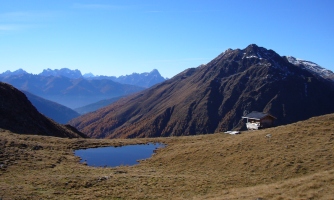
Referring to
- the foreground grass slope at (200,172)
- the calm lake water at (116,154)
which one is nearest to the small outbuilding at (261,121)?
the foreground grass slope at (200,172)

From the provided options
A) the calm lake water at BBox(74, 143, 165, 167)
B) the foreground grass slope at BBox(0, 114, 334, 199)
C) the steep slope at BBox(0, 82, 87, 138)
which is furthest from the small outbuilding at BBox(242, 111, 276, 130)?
the steep slope at BBox(0, 82, 87, 138)

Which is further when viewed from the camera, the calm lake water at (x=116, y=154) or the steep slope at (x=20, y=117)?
the steep slope at (x=20, y=117)

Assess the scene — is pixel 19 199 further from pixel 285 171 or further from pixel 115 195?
pixel 285 171

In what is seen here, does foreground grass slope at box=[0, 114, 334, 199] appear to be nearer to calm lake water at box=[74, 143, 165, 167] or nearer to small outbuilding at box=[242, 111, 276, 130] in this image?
calm lake water at box=[74, 143, 165, 167]

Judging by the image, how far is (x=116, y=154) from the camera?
169 ft

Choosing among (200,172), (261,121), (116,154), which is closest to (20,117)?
(116,154)

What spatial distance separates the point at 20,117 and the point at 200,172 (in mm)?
54784

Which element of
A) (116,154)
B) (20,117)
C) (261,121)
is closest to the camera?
(116,154)

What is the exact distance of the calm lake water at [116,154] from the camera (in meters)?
44.8

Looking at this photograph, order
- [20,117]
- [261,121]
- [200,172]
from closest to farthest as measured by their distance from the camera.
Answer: [200,172] → [261,121] → [20,117]

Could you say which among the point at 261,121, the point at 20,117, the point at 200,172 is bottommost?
the point at 200,172

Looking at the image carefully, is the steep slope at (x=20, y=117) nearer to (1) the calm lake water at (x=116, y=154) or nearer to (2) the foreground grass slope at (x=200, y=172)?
(1) the calm lake water at (x=116, y=154)

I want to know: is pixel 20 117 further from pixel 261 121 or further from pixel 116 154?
pixel 261 121

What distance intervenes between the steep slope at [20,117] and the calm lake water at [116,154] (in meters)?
21.8
